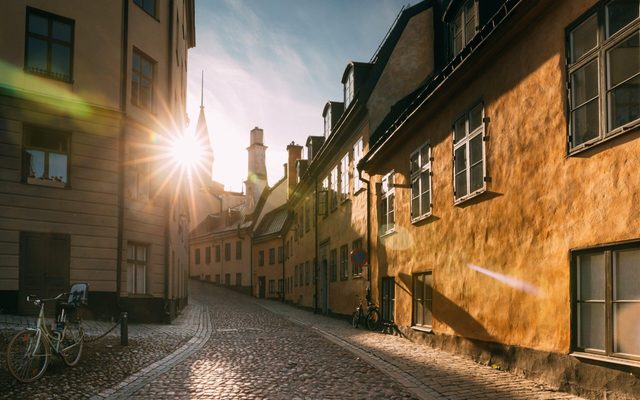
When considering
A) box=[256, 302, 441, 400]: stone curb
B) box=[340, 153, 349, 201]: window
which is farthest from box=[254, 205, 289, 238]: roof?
box=[256, 302, 441, 400]: stone curb

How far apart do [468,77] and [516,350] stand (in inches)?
191

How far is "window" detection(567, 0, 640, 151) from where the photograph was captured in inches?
281

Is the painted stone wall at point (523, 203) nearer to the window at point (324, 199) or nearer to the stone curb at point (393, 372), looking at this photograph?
the stone curb at point (393, 372)

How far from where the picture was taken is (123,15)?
63.1 ft

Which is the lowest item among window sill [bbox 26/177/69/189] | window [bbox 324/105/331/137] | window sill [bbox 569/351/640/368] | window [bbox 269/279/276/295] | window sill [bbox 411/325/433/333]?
window [bbox 269/279/276/295]

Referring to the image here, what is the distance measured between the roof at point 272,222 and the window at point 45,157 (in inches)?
1247

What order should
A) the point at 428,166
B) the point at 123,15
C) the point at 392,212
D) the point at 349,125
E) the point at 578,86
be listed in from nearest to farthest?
1. the point at 578,86
2. the point at 428,166
3. the point at 392,212
4. the point at 123,15
5. the point at 349,125

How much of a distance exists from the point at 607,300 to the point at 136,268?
1510 cm

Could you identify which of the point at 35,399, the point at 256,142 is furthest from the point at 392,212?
the point at 256,142

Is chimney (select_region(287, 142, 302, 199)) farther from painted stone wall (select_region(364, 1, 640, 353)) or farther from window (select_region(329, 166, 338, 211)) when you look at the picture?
painted stone wall (select_region(364, 1, 640, 353))

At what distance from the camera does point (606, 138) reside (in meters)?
7.24

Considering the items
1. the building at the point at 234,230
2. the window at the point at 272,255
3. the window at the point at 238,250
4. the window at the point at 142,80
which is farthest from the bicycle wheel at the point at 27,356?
the window at the point at 238,250

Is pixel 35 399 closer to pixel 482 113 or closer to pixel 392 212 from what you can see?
pixel 482 113

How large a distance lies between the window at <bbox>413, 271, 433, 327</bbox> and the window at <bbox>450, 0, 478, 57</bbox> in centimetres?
504
